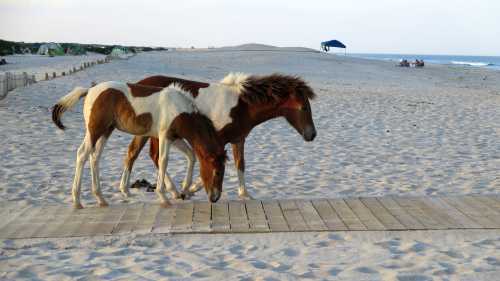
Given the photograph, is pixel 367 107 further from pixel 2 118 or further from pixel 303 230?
pixel 303 230

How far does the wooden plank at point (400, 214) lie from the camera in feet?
21.4

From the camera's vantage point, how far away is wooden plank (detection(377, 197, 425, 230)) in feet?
21.4

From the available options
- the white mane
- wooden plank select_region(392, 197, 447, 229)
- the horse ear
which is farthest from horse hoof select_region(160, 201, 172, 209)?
wooden plank select_region(392, 197, 447, 229)

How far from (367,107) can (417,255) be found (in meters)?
14.1

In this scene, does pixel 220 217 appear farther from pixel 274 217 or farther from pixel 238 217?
pixel 274 217

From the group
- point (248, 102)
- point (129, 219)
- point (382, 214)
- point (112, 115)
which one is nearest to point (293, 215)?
point (382, 214)

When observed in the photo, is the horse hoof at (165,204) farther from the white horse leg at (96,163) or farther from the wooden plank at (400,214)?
the wooden plank at (400,214)

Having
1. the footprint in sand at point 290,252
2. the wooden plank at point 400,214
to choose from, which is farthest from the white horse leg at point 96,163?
the wooden plank at point 400,214

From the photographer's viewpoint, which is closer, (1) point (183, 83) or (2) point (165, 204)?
(2) point (165, 204)

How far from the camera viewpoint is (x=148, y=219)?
6.75 metres

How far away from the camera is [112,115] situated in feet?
23.1

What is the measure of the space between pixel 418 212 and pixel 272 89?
226 cm

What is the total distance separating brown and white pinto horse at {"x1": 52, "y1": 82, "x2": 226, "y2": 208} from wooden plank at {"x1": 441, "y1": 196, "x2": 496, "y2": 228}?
2.84 meters

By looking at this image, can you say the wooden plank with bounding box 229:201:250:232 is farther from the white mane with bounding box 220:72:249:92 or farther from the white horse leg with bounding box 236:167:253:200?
the white mane with bounding box 220:72:249:92
